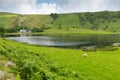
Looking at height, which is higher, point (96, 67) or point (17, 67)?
point (17, 67)

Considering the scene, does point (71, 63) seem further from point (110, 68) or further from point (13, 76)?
point (13, 76)

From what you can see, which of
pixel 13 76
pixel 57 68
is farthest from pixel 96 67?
pixel 13 76

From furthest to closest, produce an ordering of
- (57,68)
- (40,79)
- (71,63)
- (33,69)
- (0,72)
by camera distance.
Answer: (71,63)
(57,68)
(33,69)
(40,79)
(0,72)

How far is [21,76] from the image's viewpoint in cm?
2859

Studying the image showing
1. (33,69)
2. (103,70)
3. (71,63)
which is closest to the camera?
(33,69)

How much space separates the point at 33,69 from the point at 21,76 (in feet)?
6.89

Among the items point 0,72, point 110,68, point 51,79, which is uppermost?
point 0,72

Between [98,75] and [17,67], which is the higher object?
[17,67]

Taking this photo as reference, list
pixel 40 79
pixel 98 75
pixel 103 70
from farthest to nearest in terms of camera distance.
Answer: pixel 103 70 < pixel 98 75 < pixel 40 79

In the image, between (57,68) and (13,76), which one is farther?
(57,68)

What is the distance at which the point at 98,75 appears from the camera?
131ft

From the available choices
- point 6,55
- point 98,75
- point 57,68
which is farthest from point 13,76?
point 98,75

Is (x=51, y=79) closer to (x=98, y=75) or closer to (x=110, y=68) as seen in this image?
(x=98, y=75)

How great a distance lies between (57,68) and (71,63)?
37.1 feet
